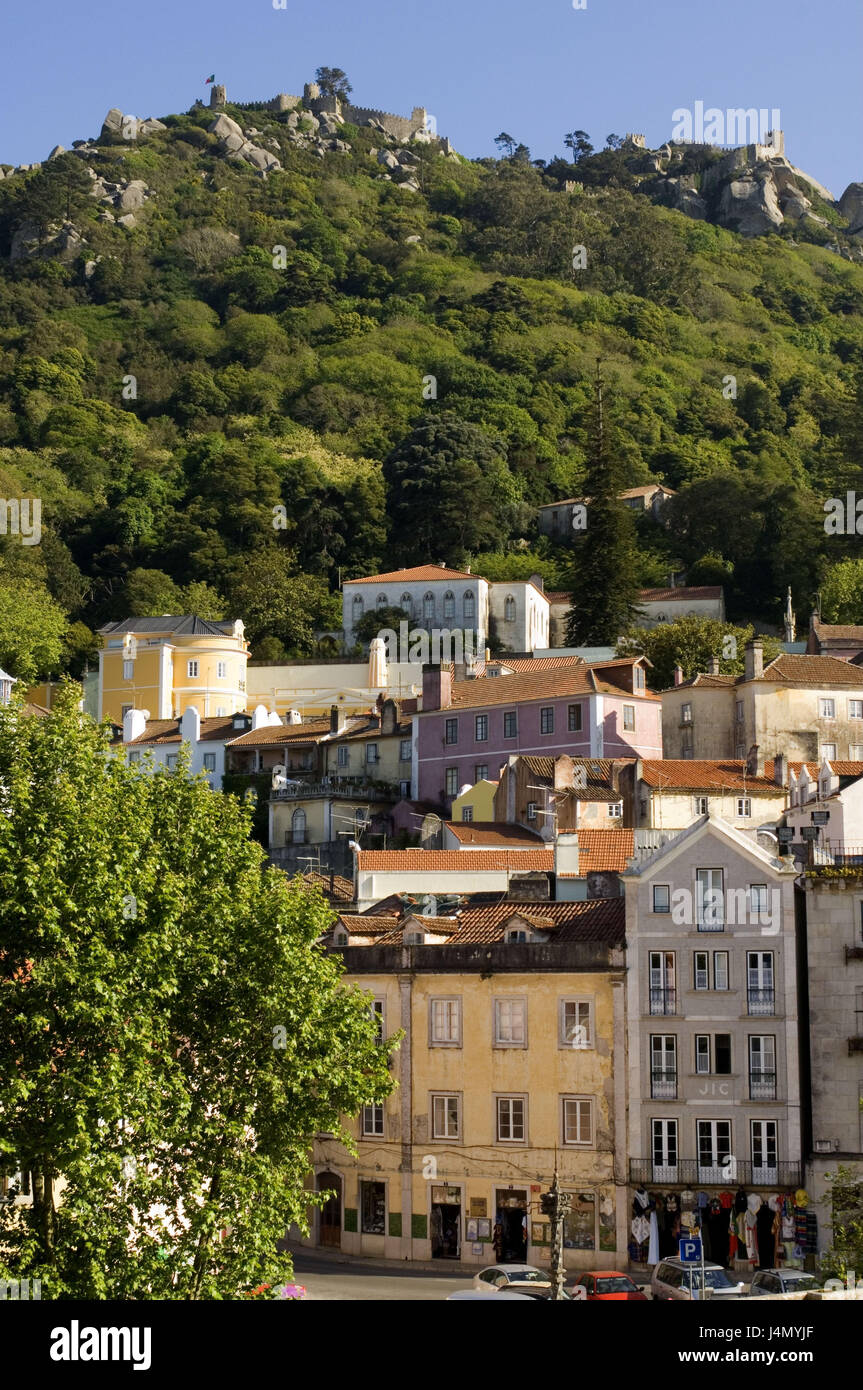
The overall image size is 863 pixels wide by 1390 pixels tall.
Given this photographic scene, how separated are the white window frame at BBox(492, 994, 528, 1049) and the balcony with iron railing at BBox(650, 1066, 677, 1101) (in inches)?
127

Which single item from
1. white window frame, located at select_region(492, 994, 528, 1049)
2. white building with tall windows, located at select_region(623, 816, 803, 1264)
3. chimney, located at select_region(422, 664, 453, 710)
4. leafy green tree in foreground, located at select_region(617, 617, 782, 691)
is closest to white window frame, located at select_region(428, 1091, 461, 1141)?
white window frame, located at select_region(492, 994, 528, 1049)

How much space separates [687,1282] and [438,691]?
2044 inches

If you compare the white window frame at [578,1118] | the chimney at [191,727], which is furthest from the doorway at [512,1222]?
the chimney at [191,727]

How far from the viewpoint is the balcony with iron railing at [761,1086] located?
44656mm

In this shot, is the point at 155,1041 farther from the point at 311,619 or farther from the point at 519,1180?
the point at 311,619

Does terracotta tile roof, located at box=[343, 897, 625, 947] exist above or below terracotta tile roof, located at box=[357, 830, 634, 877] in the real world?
below

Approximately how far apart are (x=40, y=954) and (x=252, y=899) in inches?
199

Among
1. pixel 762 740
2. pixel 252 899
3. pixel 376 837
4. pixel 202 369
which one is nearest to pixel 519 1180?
pixel 252 899

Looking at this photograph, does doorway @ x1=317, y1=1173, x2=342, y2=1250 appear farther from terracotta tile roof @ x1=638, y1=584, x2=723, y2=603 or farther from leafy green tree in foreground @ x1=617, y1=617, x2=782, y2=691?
terracotta tile roof @ x1=638, y1=584, x2=723, y2=603

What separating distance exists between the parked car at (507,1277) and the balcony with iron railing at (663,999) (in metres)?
8.24

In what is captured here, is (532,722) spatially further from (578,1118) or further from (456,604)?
(578,1118)

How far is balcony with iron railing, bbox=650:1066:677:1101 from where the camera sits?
4522 cm

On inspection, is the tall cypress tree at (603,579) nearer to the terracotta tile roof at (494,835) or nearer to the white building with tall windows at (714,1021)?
the terracotta tile roof at (494,835)
